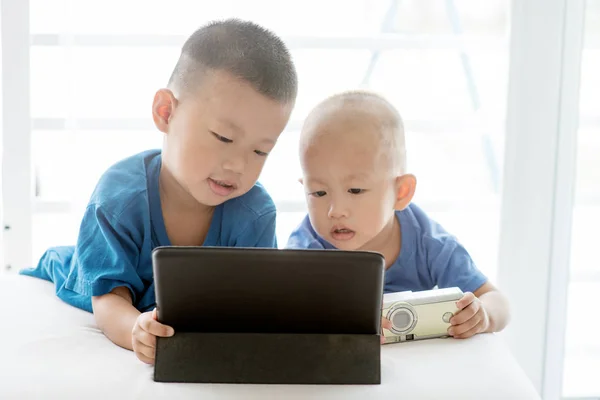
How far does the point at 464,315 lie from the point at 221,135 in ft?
1.66

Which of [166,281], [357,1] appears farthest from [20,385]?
[357,1]

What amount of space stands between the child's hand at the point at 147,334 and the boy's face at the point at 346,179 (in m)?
0.44

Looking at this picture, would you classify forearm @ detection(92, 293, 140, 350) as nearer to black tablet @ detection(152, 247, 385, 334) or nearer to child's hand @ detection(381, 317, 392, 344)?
black tablet @ detection(152, 247, 385, 334)

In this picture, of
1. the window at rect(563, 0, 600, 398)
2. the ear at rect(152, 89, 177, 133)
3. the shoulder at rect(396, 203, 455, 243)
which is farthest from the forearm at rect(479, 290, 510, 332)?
the window at rect(563, 0, 600, 398)

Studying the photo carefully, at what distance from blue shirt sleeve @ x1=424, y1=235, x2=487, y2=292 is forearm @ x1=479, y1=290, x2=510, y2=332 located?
1.5 inches

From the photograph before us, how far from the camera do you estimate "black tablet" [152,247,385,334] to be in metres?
1.09

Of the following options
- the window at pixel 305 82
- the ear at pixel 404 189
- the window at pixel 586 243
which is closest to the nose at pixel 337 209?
the ear at pixel 404 189

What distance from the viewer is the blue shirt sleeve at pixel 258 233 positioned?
1.56 m

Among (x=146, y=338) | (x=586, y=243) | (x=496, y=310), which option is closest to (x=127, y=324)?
(x=146, y=338)

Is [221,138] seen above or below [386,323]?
above

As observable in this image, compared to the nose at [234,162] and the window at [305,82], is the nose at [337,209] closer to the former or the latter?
the nose at [234,162]

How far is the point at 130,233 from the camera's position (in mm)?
1460

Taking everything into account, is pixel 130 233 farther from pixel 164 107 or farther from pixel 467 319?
pixel 467 319

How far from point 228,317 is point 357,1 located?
1178 millimetres
